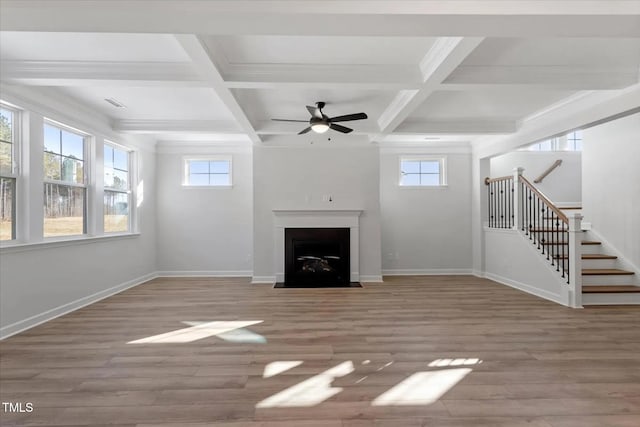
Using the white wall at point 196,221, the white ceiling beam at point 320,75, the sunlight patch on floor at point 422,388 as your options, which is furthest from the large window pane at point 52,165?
the sunlight patch on floor at point 422,388

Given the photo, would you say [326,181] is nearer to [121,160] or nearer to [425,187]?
[425,187]

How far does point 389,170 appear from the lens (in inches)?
283

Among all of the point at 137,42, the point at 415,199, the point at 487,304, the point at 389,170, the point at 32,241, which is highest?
the point at 137,42

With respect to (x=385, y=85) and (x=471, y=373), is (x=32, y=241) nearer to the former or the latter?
(x=385, y=85)

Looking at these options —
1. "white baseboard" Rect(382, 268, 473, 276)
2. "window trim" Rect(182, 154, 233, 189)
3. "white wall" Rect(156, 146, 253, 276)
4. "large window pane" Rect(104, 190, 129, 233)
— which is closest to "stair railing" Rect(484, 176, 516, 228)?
"white baseboard" Rect(382, 268, 473, 276)

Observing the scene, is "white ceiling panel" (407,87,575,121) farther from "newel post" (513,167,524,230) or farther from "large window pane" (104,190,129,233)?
"large window pane" (104,190,129,233)

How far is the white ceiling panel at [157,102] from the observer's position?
420cm

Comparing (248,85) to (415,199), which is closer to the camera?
(248,85)

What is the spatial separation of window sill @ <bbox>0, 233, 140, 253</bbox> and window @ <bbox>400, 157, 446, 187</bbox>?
18.0 ft

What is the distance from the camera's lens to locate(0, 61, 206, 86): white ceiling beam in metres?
3.31

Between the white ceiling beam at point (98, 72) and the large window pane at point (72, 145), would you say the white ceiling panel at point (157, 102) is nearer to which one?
the large window pane at point (72, 145)

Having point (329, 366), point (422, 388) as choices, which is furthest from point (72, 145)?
point (422, 388)

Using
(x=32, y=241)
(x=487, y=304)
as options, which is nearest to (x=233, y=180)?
(x=32, y=241)

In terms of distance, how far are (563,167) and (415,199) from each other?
322cm
